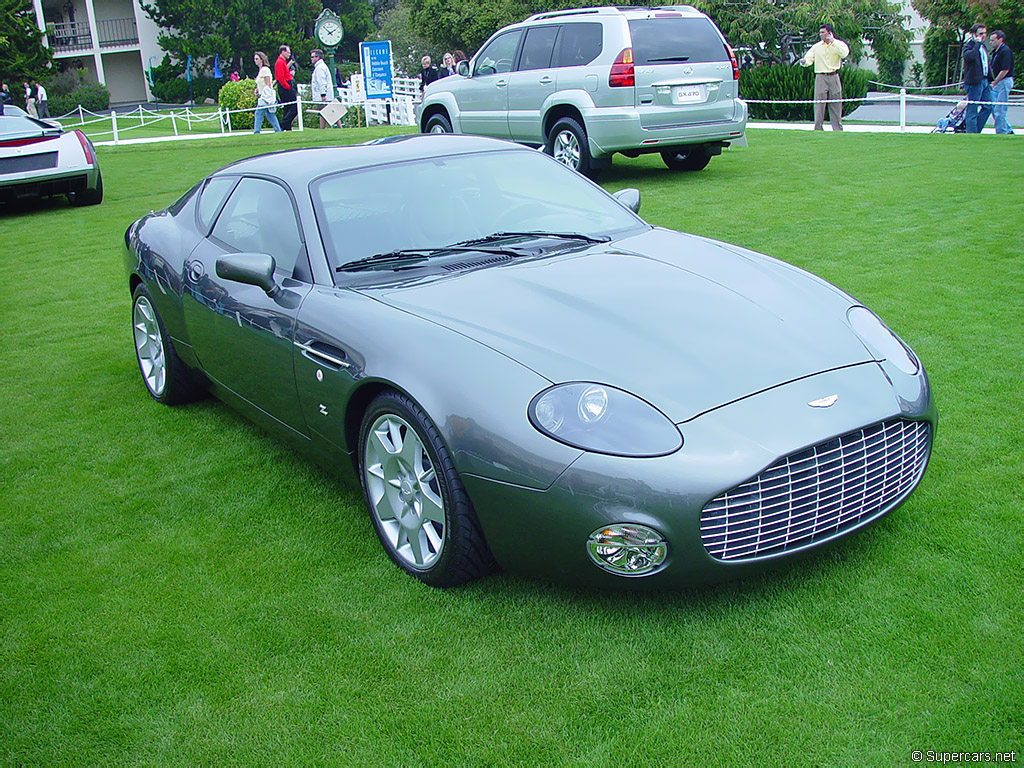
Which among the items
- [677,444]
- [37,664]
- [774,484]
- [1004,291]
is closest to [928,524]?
[774,484]

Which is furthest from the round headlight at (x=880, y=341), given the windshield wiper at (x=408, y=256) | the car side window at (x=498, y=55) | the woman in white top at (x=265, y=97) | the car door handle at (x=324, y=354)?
the woman in white top at (x=265, y=97)

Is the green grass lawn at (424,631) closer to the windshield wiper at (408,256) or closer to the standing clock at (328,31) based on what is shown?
the windshield wiper at (408,256)

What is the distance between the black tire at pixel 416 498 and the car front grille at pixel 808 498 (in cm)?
75

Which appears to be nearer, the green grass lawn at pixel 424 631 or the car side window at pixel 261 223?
the green grass lawn at pixel 424 631

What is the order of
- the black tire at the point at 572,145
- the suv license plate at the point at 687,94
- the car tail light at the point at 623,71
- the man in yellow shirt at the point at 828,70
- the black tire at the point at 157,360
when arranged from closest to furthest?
the black tire at the point at 157,360, the car tail light at the point at 623,71, the suv license plate at the point at 687,94, the black tire at the point at 572,145, the man in yellow shirt at the point at 828,70

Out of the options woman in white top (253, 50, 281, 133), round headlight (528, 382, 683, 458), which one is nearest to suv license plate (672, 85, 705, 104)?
round headlight (528, 382, 683, 458)

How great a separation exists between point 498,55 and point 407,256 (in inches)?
356

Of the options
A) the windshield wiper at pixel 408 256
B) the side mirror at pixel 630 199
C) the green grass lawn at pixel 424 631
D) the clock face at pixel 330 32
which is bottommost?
the green grass lawn at pixel 424 631

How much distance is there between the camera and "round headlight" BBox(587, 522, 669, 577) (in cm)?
262

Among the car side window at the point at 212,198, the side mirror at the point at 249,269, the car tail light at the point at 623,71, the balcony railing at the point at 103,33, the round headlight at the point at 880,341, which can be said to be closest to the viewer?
the round headlight at the point at 880,341

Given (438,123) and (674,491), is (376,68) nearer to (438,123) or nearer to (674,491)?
(438,123)

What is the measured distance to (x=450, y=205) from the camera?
3967mm

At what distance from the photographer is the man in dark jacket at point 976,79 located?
14.7 metres

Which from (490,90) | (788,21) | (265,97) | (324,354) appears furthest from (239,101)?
(324,354)
